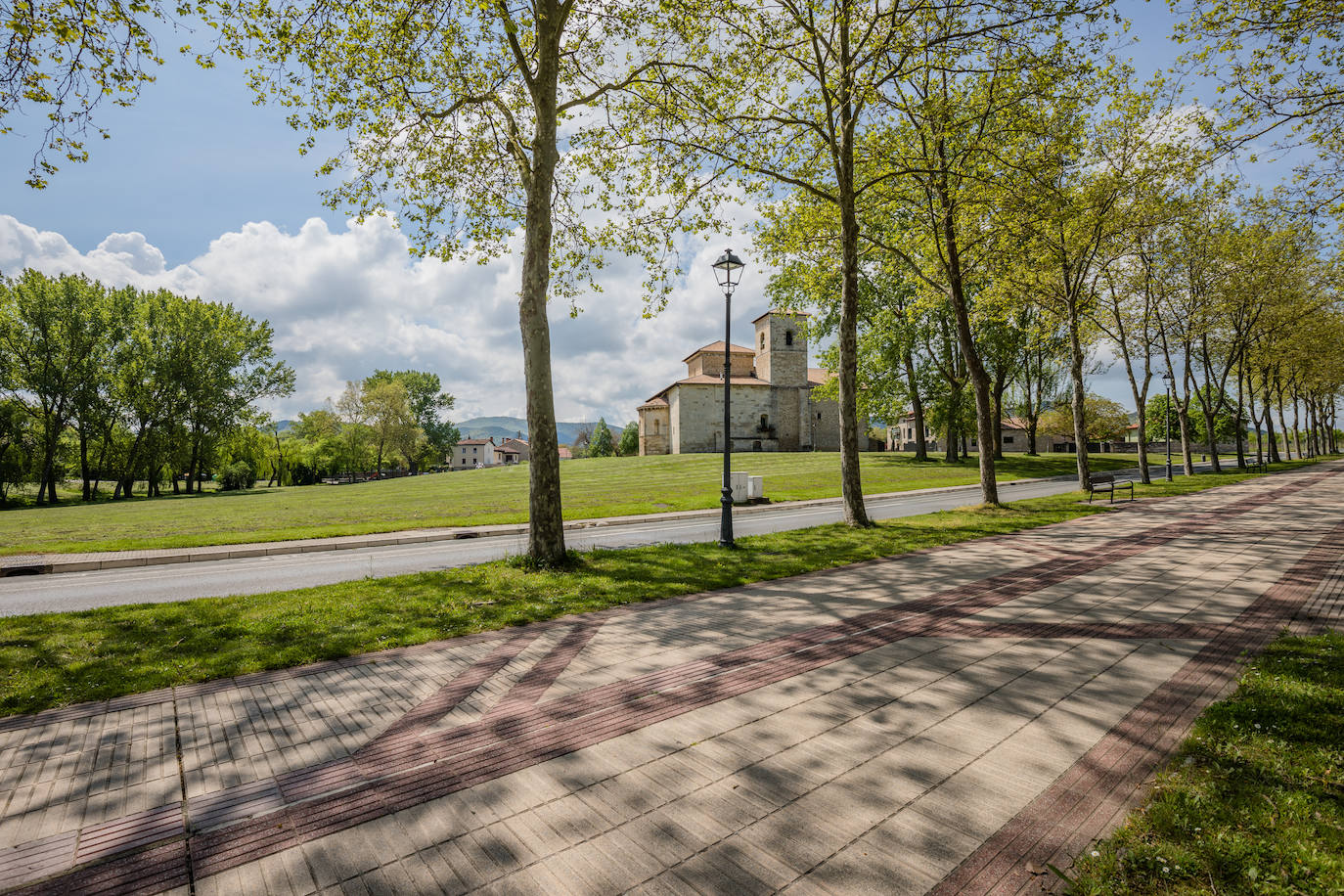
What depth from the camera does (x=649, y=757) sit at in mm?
3539

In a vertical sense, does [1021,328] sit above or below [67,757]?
above

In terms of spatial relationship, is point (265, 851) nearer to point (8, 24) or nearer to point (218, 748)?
point (218, 748)

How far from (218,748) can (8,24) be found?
8.59 m

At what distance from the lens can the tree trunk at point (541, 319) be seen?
365 inches

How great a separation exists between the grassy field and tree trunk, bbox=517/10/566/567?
797 cm

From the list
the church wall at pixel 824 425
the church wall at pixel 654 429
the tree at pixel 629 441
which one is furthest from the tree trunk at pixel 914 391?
the tree at pixel 629 441

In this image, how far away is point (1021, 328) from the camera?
34.6m

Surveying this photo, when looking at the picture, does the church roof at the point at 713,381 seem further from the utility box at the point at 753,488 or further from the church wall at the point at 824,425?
the utility box at the point at 753,488

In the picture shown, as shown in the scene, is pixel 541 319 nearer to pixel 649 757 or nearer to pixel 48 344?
pixel 649 757

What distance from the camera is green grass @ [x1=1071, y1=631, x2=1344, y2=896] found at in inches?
94.7

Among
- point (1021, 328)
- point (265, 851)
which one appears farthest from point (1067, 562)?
point (1021, 328)

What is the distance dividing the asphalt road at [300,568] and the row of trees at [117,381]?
39.3m

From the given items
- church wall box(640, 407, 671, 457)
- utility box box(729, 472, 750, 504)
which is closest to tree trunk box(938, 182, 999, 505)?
utility box box(729, 472, 750, 504)

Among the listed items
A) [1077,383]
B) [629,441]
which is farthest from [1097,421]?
[629,441]
